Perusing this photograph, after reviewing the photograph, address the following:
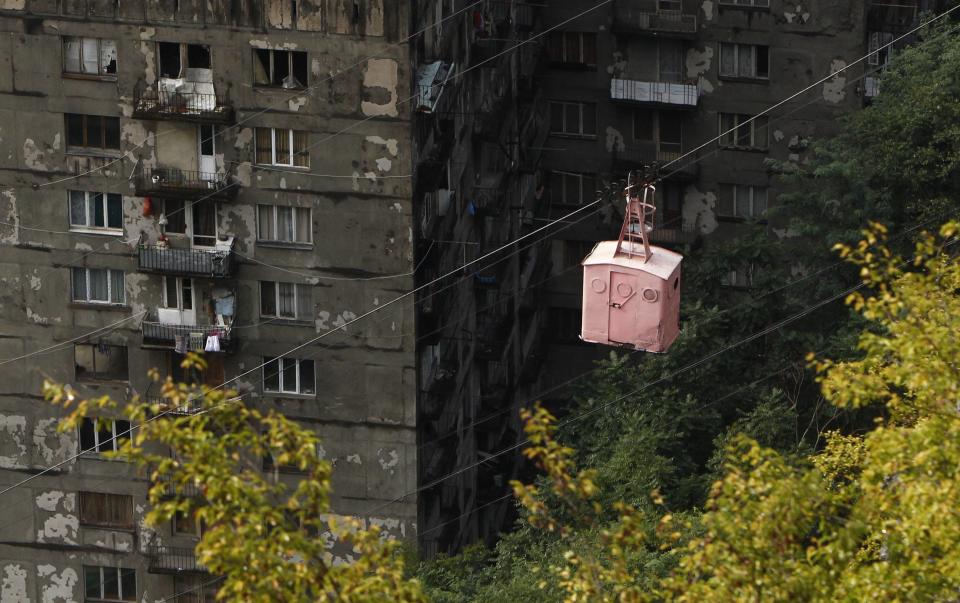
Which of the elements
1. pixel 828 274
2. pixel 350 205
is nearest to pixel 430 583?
pixel 350 205

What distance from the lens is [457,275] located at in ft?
213

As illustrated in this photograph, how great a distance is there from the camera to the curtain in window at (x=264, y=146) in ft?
194

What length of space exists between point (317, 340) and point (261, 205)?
4.41 meters

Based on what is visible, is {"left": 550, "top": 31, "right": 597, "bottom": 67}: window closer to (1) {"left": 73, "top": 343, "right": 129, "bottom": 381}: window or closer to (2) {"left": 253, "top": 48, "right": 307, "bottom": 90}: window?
(2) {"left": 253, "top": 48, "right": 307, "bottom": 90}: window

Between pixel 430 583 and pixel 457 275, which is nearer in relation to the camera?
pixel 430 583

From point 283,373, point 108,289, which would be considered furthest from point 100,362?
point 283,373

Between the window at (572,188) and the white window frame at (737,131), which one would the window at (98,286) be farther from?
the white window frame at (737,131)

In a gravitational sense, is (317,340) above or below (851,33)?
below

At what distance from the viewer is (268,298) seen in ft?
199

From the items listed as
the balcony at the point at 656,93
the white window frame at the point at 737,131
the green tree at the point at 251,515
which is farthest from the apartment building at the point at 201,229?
Answer: the green tree at the point at 251,515

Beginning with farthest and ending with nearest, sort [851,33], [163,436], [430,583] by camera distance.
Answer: [851,33], [430,583], [163,436]

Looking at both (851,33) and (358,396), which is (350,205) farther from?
(851,33)

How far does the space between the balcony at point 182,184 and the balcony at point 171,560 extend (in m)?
11.3

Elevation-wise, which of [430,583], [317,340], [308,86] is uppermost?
[308,86]
